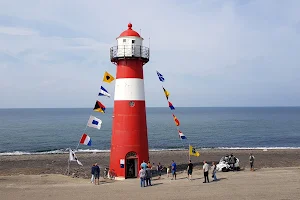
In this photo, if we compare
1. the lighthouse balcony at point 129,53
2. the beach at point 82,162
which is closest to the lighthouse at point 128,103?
the lighthouse balcony at point 129,53

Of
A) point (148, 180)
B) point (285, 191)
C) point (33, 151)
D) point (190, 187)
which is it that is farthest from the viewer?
point (33, 151)

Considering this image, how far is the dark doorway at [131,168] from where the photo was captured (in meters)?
19.3

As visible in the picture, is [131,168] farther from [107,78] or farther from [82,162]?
[82,162]

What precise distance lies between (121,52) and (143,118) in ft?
14.1

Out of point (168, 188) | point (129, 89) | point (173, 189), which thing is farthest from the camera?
point (129, 89)

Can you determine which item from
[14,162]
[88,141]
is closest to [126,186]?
[88,141]

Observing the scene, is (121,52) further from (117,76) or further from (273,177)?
(273,177)

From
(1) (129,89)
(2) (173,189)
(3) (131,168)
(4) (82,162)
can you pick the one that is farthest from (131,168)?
(4) (82,162)

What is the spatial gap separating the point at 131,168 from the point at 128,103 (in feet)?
13.6

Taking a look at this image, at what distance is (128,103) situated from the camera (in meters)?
18.9

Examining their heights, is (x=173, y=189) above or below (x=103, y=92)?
below

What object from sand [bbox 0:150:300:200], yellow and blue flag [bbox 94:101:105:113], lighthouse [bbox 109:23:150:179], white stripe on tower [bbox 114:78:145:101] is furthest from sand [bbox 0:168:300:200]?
white stripe on tower [bbox 114:78:145:101]

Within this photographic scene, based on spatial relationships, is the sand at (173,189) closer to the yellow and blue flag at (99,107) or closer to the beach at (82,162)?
the yellow and blue flag at (99,107)

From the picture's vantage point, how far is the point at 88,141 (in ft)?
65.4
